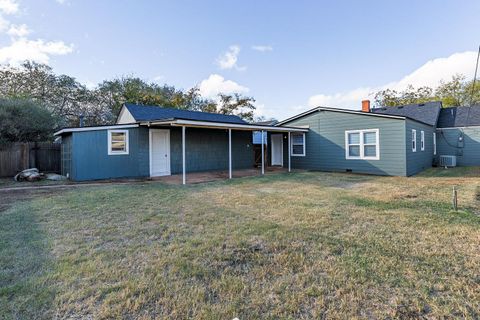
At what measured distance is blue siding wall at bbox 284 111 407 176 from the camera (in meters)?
10.9

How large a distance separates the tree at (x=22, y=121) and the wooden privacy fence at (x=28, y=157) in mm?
635

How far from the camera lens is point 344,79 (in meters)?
18.2

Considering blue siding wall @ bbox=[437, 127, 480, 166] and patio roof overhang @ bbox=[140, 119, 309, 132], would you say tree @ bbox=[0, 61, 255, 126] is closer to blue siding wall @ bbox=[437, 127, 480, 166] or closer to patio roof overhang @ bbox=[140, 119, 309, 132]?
patio roof overhang @ bbox=[140, 119, 309, 132]

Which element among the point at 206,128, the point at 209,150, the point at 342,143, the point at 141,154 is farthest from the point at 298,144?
the point at 141,154

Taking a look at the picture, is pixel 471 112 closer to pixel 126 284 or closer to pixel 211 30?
pixel 211 30

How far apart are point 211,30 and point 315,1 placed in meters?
5.81

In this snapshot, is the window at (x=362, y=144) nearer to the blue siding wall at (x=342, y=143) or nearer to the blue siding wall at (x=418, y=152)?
the blue siding wall at (x=342, y=143)

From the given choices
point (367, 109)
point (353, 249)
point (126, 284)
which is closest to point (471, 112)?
point (367, 109)

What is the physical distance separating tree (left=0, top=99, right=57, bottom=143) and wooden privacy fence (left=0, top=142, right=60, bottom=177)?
2.08ft

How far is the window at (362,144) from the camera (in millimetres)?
11547

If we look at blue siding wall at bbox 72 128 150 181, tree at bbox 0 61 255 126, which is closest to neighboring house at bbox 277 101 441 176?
blue siding wall at bbox 72 128 150 181

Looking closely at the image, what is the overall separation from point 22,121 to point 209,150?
879 centimetres

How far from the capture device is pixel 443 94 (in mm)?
25531

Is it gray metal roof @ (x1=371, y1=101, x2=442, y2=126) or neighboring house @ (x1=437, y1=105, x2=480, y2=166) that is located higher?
gray metal roof @ (x1=371, y1=101, x2=442, y2=126)
